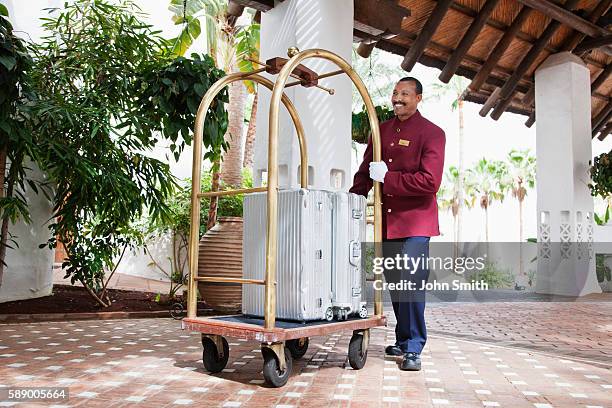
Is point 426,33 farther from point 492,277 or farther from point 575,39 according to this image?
point 492,277

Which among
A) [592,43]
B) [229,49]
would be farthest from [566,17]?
[229,49]

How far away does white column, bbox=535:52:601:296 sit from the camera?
873 centimetres

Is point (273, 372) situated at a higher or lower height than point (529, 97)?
lower

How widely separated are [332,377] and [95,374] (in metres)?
1.11

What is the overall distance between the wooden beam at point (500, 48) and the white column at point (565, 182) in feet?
4.19

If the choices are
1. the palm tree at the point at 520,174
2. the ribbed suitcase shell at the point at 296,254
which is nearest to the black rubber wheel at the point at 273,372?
the ribbed suitcase shell at the point at 296,254

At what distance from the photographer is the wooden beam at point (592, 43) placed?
8547 millimetres

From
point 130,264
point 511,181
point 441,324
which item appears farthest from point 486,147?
point 441,324

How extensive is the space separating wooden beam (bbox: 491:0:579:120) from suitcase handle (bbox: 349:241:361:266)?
676 cm

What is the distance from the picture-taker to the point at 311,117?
459 centimetres

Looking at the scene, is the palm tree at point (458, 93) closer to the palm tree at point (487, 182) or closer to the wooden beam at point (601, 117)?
the palm tree at point (487, 182)

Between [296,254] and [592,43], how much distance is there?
7895mm

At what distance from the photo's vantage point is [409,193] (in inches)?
123

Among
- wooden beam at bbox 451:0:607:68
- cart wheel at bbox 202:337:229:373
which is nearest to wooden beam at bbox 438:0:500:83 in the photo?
wooden beam at bbox 451:0:607:68
